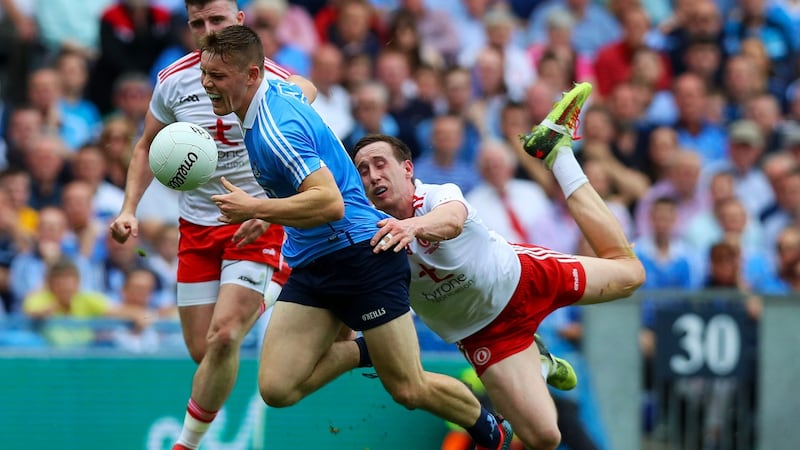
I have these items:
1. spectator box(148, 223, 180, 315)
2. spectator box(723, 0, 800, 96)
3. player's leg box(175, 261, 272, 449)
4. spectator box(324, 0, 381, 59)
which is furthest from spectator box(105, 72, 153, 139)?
spectator box(723, 0, 800, 96)

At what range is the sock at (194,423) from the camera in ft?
28.9

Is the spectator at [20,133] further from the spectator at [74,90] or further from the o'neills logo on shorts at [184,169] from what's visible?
the o'neills logo on shorts at [184,169]

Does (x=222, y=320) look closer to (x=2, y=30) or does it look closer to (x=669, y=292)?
(x=669, y=292)

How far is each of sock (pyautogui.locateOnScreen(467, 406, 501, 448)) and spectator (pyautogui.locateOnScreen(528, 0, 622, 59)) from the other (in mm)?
8282

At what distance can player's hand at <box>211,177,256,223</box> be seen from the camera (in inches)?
281

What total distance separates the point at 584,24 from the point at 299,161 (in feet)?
31.9

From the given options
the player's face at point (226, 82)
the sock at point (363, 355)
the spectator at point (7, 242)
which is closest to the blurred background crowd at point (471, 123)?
the spectator at point (7, 242)

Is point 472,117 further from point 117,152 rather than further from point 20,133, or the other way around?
point 20,133

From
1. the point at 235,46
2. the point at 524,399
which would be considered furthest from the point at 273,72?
the point at 524,399

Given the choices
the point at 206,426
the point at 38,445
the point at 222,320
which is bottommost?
the point at 38,445

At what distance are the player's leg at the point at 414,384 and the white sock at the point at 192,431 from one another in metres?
1.38

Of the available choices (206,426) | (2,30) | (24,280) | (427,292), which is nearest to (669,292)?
(427,292)

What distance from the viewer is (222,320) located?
337 inches

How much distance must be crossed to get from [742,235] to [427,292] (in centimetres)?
589
